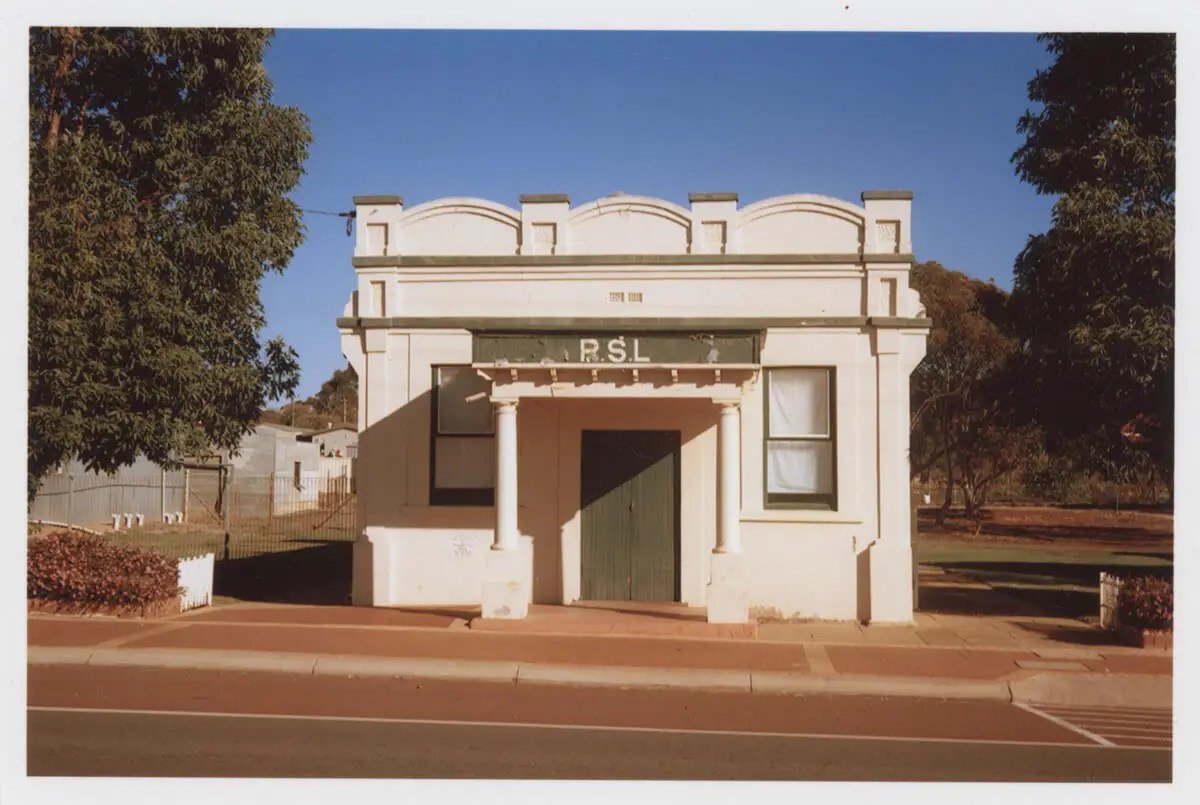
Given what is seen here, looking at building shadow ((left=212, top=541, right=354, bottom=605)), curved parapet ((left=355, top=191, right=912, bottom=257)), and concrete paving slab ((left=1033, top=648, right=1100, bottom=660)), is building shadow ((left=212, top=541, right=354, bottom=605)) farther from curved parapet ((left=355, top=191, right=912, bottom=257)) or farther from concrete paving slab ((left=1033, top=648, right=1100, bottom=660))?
A: concrete paving slab ((left=1033, top=648, right=1100, bottom=660))

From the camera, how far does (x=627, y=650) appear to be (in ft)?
36.8

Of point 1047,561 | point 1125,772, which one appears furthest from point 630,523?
point 1047,561

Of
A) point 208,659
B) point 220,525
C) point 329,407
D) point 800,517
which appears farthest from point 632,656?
point 329,407

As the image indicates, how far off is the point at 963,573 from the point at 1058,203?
9.05 m

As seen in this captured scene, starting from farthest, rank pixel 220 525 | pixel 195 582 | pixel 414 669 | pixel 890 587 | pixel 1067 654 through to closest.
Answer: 1. pixel 220 525
2. pixel 195 582
3. pixel 890 587
4. pixel 1067 654
5. pixel 414 669

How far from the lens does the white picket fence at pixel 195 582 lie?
13641 mm

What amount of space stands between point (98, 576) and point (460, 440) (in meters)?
4.99

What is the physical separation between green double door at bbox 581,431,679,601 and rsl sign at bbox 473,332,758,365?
171 cm

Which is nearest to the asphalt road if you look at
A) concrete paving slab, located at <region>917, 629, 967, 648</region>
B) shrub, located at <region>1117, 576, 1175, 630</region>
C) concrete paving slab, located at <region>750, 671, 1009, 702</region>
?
concrete paving slab, located at <region>750, 671, 1009, 702</region>

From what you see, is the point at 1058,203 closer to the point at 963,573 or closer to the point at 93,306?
the point at 963,573

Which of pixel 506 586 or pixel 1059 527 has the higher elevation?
pixel 506 586

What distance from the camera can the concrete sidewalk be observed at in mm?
10055

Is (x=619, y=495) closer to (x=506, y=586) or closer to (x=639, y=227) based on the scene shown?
(x=506, y=586)

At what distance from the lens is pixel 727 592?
40.6 feet
